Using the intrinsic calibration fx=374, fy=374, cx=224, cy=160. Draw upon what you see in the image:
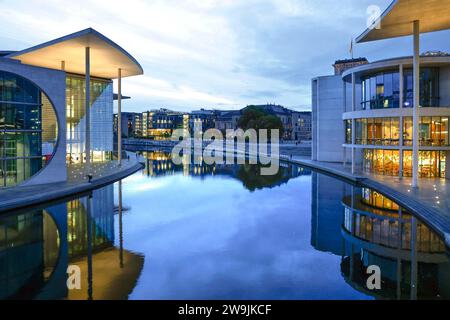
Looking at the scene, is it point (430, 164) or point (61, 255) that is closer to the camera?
point (61, 255)

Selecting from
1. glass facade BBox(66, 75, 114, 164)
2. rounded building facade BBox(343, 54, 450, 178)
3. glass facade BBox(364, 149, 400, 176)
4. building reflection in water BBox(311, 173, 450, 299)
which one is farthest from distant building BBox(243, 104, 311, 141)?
building reflection in water BBox(311, 173, 450, 299)

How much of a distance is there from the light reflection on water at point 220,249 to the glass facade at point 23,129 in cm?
500

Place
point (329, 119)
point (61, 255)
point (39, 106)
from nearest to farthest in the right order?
1. point (61, 255)
2. point (39, 106)
3. point (329, 119)

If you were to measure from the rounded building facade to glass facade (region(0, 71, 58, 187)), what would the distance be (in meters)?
22.7

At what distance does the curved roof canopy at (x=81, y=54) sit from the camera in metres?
25.2

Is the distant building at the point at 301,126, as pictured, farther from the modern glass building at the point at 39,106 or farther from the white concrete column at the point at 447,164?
the modern glass building at the point at 39,106

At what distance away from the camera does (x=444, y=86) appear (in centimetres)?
2644

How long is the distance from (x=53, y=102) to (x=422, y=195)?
21863 millimetres

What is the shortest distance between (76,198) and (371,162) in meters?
22.3

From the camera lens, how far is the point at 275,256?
11.1 m
